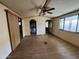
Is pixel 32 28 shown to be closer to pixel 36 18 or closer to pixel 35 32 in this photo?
pixel 35 32

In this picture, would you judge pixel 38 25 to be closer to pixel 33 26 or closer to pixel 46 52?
pixel 33 26

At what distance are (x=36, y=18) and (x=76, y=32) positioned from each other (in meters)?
5.54

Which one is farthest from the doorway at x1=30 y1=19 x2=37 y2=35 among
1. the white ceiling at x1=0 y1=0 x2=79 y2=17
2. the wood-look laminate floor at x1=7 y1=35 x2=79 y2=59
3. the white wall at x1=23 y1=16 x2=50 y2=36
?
the white ceiling at x1=0 y1=0 x2=79 y2=17

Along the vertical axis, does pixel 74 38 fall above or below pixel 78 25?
below

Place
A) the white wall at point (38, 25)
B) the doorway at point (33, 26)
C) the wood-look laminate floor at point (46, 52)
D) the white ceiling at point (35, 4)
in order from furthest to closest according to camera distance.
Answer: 1. the doorway at point (33, 26)
2. the white wall at point (38, 25)
3. the wood-look laminate floor at point (46, 52)
4. the white ceiling at point (35, 4)

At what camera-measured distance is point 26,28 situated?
8680 mm

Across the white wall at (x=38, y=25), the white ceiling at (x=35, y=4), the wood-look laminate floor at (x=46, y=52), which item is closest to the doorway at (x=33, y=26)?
the white wall at (x=38, y=25)

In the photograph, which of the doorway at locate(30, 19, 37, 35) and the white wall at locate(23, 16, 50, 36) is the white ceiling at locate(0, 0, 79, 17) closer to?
the white wall at locate(23, 16, 50, 36)

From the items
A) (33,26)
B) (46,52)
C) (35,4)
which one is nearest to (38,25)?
(33,26)

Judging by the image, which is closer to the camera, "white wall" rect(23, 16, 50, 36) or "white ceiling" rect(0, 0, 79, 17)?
"white ceiling" rect(0, 0, 79, 17)

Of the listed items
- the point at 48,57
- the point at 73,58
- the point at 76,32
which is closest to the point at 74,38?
the point at 76,32

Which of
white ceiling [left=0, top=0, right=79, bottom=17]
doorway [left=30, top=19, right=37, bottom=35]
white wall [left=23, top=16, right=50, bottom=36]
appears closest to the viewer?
white ceiling [left=0, top=0, right=79, bottom=17]

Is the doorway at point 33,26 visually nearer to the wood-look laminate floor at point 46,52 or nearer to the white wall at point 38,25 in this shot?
the white wall at point 38,25

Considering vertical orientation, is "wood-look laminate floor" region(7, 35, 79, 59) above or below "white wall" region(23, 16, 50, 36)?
below
